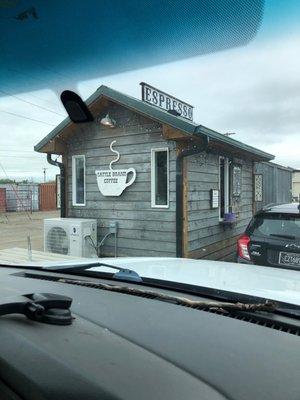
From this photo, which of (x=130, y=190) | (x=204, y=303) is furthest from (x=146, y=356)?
(x=130, y=190)

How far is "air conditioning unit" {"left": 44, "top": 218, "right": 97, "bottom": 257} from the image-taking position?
8.03m

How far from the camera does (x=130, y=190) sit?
8.15 m

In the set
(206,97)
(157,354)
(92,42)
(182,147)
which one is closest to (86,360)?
(157,354)

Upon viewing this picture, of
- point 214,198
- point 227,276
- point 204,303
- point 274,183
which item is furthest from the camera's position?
point 274,183

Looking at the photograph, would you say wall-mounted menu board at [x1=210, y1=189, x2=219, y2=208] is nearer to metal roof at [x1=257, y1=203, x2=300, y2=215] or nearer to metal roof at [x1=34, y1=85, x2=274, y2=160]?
metal roof at [x1=34, y1=85, x2=274, y2=160]

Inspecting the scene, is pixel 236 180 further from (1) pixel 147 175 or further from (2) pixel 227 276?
(2) pixel 227 276

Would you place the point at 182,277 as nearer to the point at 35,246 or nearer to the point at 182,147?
the point at 182,147

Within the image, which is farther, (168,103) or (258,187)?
(258,187)

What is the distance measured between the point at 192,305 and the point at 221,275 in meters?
0.75

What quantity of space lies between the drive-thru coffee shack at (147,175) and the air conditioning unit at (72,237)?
360 mm

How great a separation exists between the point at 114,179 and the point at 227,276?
19.5 feet

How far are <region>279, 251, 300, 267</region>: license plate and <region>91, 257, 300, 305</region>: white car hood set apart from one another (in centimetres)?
181

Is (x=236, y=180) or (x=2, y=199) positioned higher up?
(x=236, y=180)

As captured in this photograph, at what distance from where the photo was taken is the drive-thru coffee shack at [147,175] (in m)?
7.53
